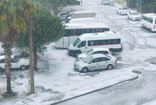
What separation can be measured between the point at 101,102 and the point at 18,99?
5474 millimetres

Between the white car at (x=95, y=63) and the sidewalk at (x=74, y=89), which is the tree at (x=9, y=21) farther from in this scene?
the white car at (x=95, y=63)

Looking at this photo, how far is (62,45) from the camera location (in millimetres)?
33875

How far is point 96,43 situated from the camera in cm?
3083

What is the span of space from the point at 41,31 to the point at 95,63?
17.7 feet

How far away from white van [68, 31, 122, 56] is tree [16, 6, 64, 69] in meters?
4.78

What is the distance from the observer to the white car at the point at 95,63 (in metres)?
25.9

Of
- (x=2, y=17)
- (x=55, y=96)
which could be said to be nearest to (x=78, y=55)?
(x=55, y=96)

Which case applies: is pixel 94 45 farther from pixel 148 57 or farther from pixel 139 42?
pixel 139 42

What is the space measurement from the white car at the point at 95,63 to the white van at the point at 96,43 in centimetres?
423

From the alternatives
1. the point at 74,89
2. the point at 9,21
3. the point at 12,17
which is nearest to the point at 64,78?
the point at 74,89

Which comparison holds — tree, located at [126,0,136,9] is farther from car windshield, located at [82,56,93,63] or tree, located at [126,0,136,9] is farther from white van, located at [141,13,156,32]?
car windshield, located at [82,56,93,63]

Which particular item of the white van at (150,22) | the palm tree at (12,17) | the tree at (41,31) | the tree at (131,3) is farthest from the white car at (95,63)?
the tree at (131,3)

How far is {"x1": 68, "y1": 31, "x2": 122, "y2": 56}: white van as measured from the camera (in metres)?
30.6

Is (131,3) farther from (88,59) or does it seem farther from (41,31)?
(41,31)
